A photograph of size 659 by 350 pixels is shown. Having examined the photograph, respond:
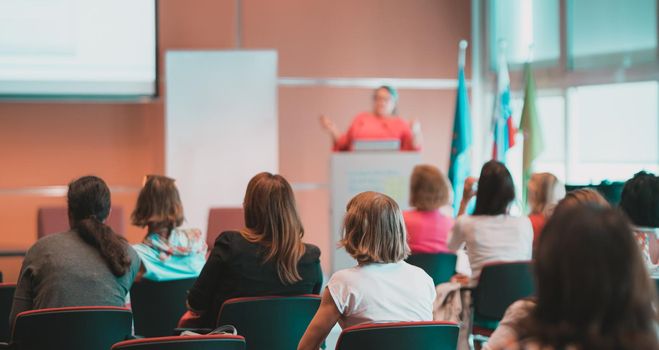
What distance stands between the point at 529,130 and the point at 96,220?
188 inches

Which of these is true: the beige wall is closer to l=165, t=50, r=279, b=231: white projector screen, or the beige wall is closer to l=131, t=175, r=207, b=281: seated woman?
l=165, t=50, r=279, b=231: white projector screen

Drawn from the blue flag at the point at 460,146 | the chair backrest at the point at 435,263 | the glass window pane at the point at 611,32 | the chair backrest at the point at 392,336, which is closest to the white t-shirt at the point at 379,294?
the chair backrest at the point at 392,336

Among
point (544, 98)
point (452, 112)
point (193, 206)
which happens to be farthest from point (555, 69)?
point (193, 206)

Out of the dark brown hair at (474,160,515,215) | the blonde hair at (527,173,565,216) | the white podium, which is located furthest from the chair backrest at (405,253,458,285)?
the white podium

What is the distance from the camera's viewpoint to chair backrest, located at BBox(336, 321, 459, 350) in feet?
8.30

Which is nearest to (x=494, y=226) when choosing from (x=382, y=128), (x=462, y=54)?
(x=382, y=128)

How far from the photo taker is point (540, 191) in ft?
16.1

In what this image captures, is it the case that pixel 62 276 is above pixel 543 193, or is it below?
below

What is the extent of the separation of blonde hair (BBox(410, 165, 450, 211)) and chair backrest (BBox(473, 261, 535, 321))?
40.5 inches

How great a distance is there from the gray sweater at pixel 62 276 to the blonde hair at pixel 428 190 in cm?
235

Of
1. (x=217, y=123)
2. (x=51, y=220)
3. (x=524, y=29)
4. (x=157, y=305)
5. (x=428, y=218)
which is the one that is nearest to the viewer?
(x=157, y=305)

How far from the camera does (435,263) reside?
15.9ft

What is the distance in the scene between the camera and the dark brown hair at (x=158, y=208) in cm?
409

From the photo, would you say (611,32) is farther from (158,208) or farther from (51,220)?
(51,220)
